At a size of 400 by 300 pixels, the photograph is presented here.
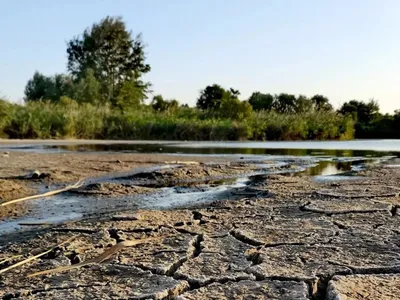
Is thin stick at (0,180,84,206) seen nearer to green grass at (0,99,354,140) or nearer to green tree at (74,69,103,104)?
green grass at (0,99,354,140)

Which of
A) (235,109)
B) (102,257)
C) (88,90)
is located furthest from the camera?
(88,90)

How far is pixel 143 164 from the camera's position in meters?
8.65

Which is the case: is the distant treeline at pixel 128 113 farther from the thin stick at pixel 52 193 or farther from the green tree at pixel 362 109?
the thin stick at pixel 52 193

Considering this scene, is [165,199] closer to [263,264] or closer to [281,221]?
[281,221]

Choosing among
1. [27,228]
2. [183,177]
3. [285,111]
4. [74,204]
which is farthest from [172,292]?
[285,111]

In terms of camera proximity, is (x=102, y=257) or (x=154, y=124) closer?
(x=102, y=257)

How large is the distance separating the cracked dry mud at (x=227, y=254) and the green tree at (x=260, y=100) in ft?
137

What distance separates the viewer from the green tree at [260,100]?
45.6 meters

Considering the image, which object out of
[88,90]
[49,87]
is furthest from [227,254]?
[49,87]

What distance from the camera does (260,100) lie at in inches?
1844

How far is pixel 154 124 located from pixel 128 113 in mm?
1381

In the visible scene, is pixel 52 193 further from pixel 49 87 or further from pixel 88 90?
pixel 49 87

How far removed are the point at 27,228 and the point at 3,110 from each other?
1450 cm

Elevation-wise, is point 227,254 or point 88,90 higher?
point 88,90
